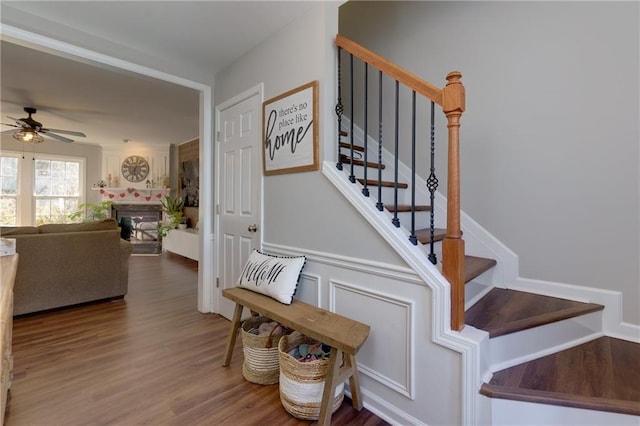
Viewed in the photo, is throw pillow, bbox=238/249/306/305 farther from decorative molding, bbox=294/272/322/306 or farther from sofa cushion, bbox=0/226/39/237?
sofa cushion, bbox=0/226/39/237

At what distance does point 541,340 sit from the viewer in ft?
5.28

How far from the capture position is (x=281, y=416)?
5.31 feet

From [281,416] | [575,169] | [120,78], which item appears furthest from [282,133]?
[120,78]

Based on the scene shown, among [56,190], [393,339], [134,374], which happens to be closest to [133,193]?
[56,190]

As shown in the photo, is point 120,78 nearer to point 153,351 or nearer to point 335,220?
point 153,351

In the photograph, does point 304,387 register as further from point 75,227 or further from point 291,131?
point 75,227

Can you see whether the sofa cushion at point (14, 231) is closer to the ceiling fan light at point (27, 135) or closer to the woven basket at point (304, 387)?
the ceiling fan light at point (27, 135)

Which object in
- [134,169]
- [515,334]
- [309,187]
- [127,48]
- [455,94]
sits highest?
[127,48]

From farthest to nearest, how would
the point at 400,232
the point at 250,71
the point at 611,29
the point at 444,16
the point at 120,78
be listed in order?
1. the point at 120,78
2. the point at 250,71
3. the point at 444,16
4. the point at 611,29
5. the point at 400,232

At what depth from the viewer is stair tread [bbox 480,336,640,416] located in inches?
49.3

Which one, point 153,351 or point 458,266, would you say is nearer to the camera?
point 458,266

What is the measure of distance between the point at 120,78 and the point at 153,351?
285cm

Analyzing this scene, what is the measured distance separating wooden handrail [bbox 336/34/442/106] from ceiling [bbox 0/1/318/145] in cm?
49

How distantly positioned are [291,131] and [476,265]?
5.03 ft
